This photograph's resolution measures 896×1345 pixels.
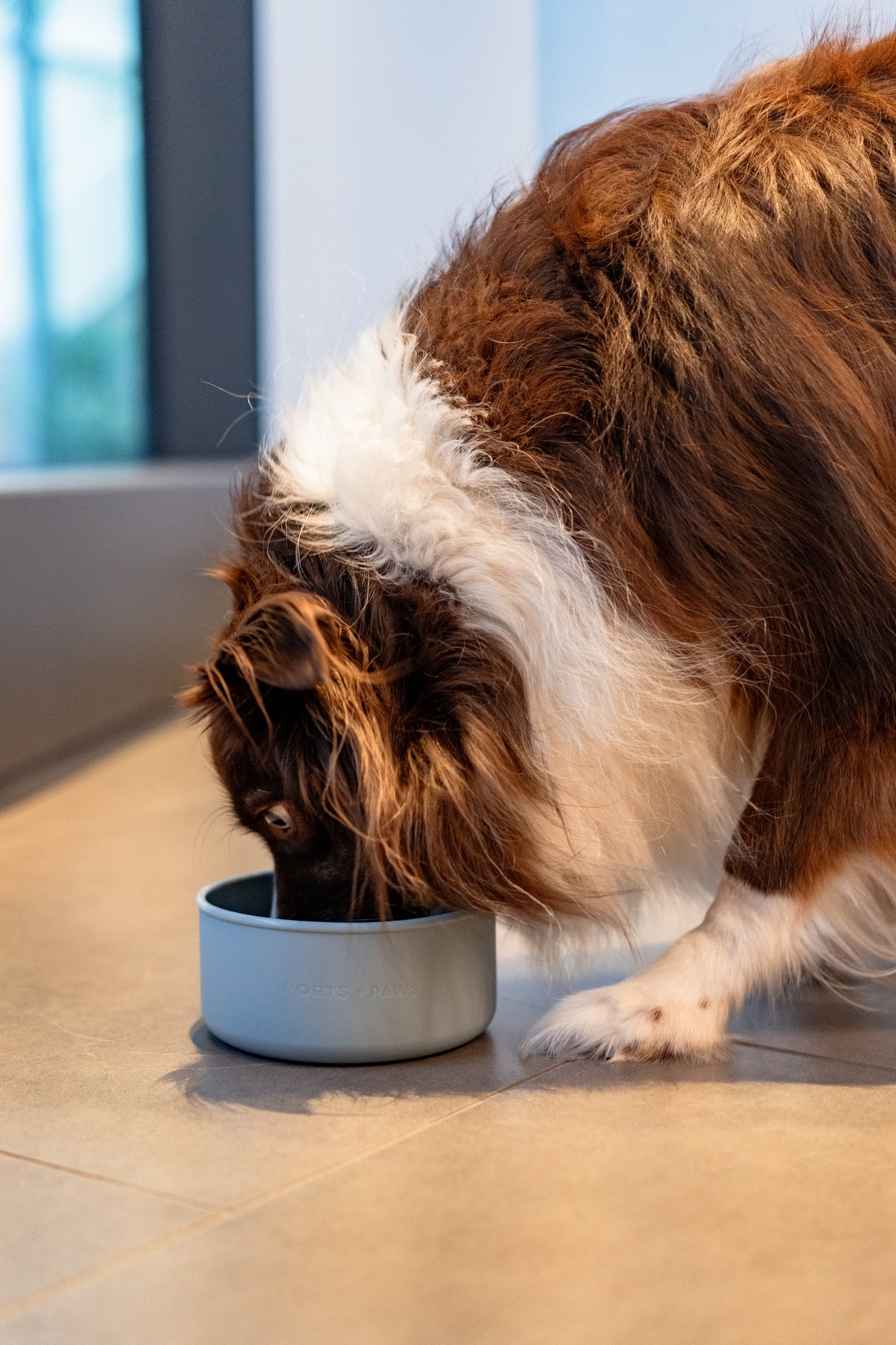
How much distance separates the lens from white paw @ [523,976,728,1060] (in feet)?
6.20

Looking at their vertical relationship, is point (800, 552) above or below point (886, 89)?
below

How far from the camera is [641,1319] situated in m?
1.22

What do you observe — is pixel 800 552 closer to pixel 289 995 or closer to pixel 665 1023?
pixel 665 1023

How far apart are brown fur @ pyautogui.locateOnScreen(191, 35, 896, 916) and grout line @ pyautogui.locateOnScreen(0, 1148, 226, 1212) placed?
0.45 meters

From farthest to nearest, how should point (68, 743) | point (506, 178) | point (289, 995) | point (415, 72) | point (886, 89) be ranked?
point (415, 72), point (68, 743), point (506, 178), point (886, 89), point (289, 995)

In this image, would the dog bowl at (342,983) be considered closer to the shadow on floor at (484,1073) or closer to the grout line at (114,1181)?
the shadow on floor at (484,1073)

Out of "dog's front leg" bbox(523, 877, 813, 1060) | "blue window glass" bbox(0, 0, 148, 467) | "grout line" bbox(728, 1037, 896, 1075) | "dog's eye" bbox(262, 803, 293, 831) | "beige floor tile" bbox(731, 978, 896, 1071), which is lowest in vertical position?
"beige floor tile" bbox(731, 978, 896, 1071)

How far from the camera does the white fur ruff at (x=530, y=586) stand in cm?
184

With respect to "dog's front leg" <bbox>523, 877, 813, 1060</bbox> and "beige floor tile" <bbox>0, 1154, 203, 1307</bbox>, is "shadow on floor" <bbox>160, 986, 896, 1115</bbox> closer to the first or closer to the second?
"dog's front leg" <bbox>523, 877, 813, 1060</bbox>

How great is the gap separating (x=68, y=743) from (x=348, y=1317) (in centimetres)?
290

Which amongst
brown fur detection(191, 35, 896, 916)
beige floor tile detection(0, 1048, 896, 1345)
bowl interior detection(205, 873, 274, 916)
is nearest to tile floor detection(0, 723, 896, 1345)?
beige floor tile detection(0, 1048, 896, 1345)

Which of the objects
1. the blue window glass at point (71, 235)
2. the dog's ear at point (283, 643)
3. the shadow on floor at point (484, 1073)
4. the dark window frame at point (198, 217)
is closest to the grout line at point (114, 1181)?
the shadow on floor at point (484, 1073)

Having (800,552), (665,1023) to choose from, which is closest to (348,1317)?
(665,1023)

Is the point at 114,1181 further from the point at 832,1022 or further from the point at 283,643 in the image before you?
the point at 832,1022
